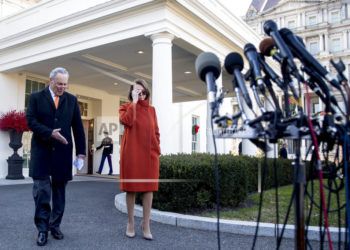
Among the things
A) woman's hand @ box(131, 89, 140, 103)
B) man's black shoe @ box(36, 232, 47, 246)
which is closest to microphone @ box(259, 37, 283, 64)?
woman's hand @ box(131, 89, 140, 103)

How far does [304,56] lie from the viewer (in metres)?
1.58

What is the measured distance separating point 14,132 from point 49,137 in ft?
29.2

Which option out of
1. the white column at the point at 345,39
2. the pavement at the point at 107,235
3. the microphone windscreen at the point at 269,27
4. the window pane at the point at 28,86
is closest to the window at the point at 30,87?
the window pane at the point at 28,86

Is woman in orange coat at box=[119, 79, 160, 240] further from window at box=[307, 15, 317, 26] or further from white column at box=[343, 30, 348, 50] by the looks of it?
window at box=[307, 15, 317, 26]

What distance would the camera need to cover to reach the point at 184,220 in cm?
447

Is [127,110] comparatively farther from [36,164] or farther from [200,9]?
[200,9]

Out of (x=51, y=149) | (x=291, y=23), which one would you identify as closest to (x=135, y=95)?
(x=51, y=149)

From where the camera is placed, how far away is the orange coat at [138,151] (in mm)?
3691

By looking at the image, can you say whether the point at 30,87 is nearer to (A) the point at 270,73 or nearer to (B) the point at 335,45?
(A) the point at 270,73

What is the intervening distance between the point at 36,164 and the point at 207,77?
2.33m

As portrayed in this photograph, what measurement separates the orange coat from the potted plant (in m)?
8.51

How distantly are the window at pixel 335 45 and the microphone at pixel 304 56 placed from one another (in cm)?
5674

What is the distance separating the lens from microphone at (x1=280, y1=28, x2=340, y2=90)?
155 centimetres

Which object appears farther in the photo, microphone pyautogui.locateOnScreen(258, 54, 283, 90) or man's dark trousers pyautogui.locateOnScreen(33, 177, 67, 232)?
man's dark trousers pyautogui.locateOnScreen(33, 177, 67, 232)
